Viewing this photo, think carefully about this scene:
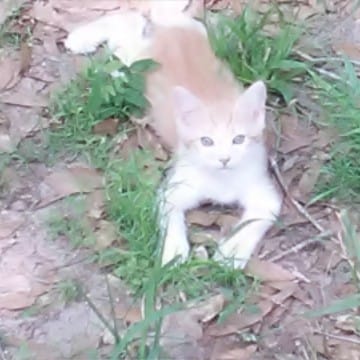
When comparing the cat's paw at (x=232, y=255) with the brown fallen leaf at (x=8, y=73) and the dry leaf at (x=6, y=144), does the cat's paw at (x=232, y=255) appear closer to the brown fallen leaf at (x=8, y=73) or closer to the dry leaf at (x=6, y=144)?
the dry leaf at (x=6, y=144)

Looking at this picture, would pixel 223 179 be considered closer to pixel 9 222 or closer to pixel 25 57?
pixel 9 222

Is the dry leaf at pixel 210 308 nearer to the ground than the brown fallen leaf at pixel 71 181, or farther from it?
nearer to the ground

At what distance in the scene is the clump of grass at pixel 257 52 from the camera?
393 centimetres

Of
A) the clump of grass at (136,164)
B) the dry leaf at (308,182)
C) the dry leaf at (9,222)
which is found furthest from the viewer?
the dry leaf at (308,182)

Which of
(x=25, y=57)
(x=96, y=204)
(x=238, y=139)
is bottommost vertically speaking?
(x=96, y=204)

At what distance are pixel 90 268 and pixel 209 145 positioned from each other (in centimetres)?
49

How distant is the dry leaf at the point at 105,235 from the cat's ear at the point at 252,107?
0.49 metres

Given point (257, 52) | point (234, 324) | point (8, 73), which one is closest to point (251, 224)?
point (234, 324)

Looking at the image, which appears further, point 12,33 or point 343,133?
point 12,33

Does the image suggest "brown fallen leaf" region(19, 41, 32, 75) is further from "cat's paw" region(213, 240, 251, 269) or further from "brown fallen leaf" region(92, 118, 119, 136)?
"cat's paw" region(213, 240, 251, 269)

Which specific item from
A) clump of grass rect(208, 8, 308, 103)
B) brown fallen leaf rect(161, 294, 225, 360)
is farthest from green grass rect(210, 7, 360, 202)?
brown fallen leaf rect(161, 294, 225, 360)

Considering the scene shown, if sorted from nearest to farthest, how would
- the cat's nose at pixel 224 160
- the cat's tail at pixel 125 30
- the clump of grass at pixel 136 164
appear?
1. the clump of grass at pixel 136 164
2. the cat's nose at pixel 224 160
3. the cat's tail at pixel 125 30

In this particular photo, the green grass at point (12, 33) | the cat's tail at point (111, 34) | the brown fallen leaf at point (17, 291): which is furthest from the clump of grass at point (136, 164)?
the green grass at point (12, 33)

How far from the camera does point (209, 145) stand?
351cm
